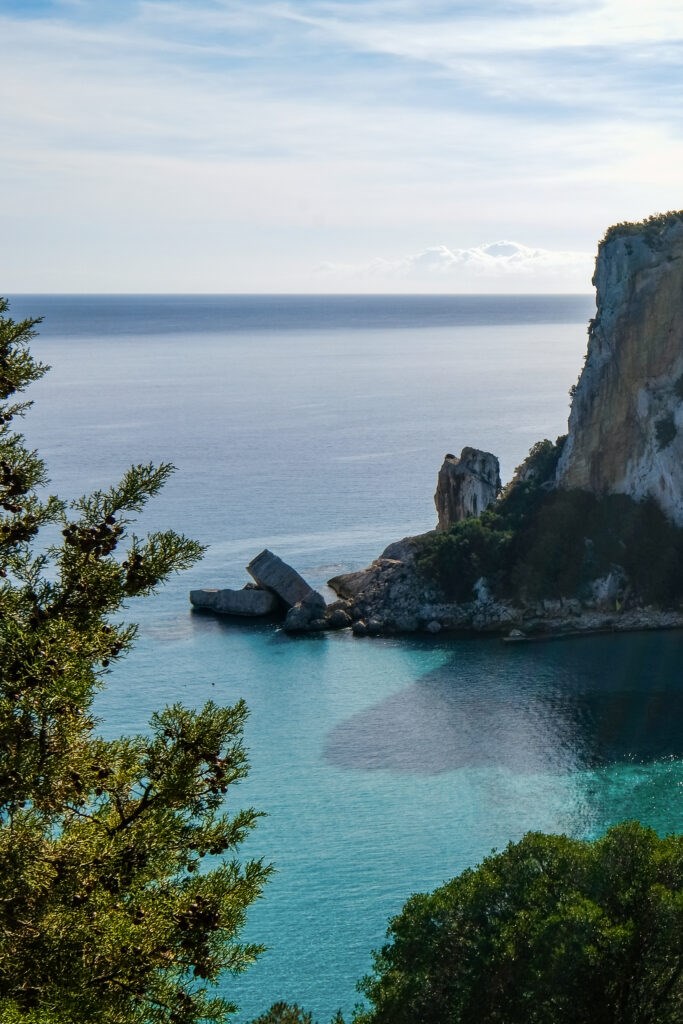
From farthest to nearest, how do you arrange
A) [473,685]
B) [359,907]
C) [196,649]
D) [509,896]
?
[196,649], [473,685], [359,907], [509,896]

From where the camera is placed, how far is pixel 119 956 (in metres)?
10.8

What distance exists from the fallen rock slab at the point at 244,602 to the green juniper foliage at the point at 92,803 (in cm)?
5478

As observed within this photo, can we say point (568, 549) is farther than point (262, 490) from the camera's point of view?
No

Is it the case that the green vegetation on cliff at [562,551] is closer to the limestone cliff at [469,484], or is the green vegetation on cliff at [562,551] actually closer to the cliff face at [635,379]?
the cliff face at [635,379]

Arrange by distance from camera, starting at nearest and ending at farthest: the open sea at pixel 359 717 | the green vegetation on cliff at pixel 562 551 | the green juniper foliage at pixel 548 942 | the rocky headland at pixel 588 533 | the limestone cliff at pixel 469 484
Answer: the green juniper foliage at pixel 548 942 < the open sea at pixel 359 717 < the rocky headland at pixel 588 533 < the green vegetation on cliff at pixel 562 551 < the limestone cliff at pixel 469 484

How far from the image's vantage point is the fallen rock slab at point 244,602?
6700 cm

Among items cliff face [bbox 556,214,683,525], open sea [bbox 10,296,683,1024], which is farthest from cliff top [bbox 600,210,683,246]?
open sea [bbox 10,296,683,1024]

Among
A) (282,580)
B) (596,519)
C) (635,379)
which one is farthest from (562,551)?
(282,580)

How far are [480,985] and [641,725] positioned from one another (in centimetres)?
2951

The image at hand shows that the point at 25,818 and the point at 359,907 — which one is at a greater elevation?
the point at 25,818

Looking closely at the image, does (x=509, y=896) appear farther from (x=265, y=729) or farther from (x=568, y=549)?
(x=568, y=549)

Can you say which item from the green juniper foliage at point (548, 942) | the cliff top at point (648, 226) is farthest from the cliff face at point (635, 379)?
the green juniper foliage at point (548, 942)

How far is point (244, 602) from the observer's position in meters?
67.1

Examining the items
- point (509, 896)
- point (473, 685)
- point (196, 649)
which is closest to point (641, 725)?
point (473, 685)
